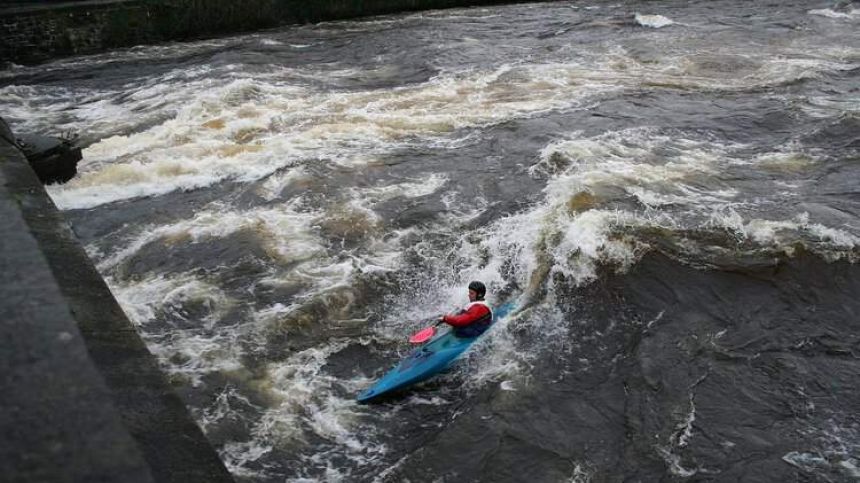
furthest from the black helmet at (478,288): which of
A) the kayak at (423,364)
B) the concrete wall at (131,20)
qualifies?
the concrete wall at (131,20)

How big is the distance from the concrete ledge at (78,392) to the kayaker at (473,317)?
9.07 feet

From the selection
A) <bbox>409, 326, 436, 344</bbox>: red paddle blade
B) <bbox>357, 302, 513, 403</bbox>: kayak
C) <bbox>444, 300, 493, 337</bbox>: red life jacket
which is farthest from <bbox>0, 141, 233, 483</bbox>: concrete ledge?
<bbox>444, 300, 493, 337</bbox>: red life jacket

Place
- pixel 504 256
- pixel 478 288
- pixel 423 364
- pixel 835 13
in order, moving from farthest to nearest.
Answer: pixel 835 13
pixel 504 256
pixel 478 288
pixel 423 364

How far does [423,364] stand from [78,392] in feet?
9.83

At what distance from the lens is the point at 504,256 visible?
7660 mm

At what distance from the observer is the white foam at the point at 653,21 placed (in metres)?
19.5

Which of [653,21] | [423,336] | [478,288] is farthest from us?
[653,21]

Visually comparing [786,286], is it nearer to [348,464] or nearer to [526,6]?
[348,464]

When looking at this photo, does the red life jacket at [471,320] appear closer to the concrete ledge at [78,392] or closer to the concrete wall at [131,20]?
the concrete ledge at [78,392]

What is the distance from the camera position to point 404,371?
575cm

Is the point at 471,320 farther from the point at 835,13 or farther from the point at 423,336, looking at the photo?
the point at 835,13

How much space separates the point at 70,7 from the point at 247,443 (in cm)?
1879

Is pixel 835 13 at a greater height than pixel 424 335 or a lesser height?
greater

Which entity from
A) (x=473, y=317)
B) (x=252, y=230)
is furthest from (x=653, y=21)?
(x=473, y=317)
